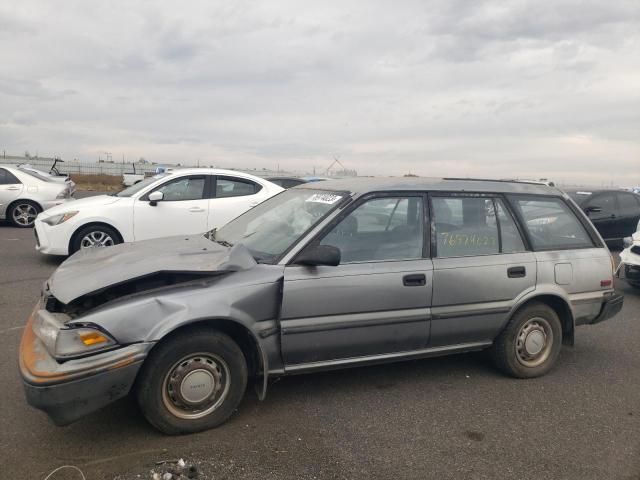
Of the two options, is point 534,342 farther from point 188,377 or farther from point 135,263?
point 135,263

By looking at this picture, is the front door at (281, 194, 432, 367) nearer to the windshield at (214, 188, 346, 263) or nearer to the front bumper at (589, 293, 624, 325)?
the windshield at (214, 188, 346, 263)

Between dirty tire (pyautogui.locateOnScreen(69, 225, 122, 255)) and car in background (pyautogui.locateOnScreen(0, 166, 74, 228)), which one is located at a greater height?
car in background (pyautogui.locateOnScreen(0, 166, 74, 228))

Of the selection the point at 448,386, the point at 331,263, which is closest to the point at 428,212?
the point at 331,263

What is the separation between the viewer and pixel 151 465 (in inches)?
114

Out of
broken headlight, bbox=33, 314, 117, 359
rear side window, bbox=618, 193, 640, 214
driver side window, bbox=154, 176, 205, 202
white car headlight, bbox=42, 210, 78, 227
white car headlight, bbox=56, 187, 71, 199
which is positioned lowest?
broken headlight, bbox=33, 314, 117, 359

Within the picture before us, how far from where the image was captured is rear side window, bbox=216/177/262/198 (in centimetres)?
883

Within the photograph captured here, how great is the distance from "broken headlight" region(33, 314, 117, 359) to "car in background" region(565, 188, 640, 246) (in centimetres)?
1029

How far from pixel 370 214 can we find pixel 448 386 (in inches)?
57.9

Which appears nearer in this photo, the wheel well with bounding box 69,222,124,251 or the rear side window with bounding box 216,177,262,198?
the wheel well with bounding box 69,222,124,251

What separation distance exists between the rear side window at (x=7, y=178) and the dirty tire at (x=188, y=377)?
10.9 m

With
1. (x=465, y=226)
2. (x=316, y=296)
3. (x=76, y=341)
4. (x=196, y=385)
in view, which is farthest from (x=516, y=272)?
(x=76, y=341)

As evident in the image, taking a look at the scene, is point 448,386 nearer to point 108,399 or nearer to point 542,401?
point 542,401

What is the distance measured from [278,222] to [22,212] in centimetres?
1038

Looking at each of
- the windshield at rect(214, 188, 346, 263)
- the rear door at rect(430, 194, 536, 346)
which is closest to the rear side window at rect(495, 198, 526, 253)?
the rear door at rect(430, 194, 536, 346)
